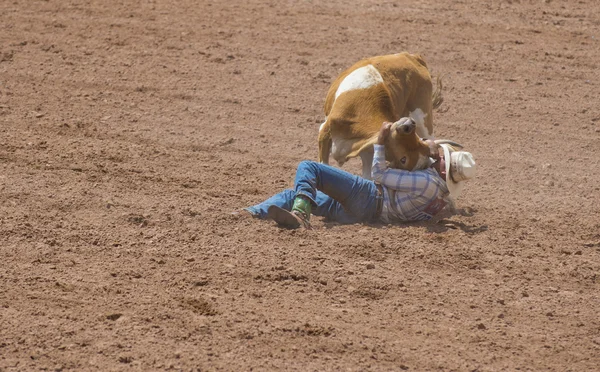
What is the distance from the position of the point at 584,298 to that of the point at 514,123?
481 cm

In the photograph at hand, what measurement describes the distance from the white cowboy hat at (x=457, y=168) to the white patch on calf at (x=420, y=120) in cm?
117

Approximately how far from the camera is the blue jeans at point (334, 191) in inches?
315

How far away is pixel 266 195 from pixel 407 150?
157 centimetres

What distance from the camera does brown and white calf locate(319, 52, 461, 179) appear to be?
802 cm

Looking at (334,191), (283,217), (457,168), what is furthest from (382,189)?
(283,217)

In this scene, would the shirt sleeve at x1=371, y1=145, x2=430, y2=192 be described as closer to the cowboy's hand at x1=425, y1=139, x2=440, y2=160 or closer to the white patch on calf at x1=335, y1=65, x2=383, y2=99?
the cowboy's hand at x1=425, y1=139, x2=440, y2=160

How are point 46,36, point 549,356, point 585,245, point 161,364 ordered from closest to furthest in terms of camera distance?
point 161,364 → point 549,356 → point 585,245 → point 46,36

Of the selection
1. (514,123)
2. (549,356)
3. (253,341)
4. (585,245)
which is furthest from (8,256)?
(514,123)

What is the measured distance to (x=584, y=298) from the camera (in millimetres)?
6914

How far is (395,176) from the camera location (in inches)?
315

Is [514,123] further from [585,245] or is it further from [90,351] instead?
[90,351]

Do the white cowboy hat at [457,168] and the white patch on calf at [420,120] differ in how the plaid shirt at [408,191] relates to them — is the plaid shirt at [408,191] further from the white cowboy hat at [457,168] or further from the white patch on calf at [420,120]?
the white patch on calf at [420,120]

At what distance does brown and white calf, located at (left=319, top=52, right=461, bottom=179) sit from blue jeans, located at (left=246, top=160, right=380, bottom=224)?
356mm

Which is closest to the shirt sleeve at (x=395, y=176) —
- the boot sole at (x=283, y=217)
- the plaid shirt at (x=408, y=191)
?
the plaid shirt at (x=408, y=191)
